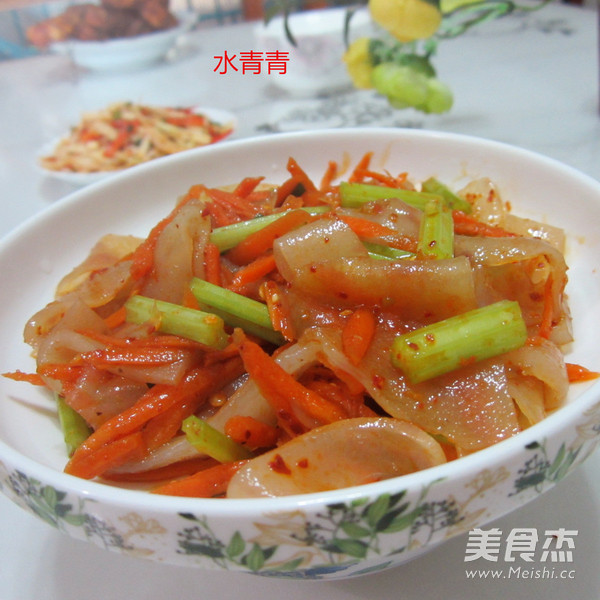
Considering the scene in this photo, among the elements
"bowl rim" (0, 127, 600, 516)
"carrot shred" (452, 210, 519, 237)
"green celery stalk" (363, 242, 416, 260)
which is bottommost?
"bowl rim" (0, 127, 600, 516)

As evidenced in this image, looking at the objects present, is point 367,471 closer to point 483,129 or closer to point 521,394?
point 521,394

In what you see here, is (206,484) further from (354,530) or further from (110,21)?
(110,21)

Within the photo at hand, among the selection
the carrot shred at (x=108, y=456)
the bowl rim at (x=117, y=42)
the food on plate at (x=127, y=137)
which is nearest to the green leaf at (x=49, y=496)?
the carrot shred at (x=108, y=456)

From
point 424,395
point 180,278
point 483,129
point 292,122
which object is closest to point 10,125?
point 292,122

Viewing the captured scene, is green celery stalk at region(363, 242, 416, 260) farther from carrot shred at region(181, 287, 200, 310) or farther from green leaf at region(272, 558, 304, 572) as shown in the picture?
green leaf at region(272, 558, 304, 572)

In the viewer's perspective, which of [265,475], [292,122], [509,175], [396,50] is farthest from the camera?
[292,122]

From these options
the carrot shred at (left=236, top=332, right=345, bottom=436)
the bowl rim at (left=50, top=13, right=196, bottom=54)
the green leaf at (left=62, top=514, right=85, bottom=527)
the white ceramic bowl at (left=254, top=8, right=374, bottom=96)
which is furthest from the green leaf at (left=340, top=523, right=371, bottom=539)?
the bowl rim at (left=50, top=13, right=196, bottom=54)
